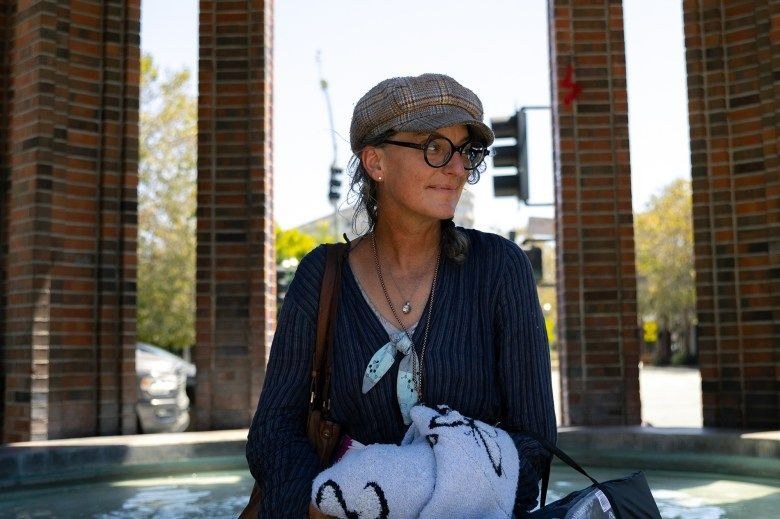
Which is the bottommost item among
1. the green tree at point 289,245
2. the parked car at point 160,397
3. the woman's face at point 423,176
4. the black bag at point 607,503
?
the parked car at point 160,397

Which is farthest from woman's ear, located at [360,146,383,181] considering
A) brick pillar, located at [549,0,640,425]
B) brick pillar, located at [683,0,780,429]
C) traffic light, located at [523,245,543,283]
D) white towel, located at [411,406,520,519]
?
traffic light, located at [523,245,543,283]

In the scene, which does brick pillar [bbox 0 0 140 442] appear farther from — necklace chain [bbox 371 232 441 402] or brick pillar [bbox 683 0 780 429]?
necklace chain [bbox 371 232 441 402]

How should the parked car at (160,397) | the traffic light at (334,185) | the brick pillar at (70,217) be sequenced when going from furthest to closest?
the traffic light at (334,185), the parked car at (160,397), the brick pillar at (70,217)

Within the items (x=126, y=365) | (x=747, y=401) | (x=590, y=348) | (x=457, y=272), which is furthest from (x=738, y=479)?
(x=126, y=365)

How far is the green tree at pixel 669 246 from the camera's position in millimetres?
42000

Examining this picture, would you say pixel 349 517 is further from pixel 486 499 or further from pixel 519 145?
pixel 519 145

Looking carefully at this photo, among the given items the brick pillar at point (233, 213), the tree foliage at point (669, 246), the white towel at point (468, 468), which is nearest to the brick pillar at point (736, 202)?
the brick pillar at point (233, 213)

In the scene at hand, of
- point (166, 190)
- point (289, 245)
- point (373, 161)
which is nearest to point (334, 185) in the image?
point (166, 190)

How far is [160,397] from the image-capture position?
944 cm

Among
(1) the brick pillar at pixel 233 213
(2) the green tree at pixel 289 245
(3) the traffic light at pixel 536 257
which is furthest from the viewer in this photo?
(2) the green tree at pixel 289 245

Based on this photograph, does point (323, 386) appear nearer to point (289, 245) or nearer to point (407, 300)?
point (407, 300)

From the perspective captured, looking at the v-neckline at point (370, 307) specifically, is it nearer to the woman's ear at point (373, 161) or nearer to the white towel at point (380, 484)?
the woman's ear at point (373, 161)

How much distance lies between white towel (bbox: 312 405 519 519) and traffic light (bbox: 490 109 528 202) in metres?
6.80

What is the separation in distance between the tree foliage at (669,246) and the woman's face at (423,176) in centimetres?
4050
